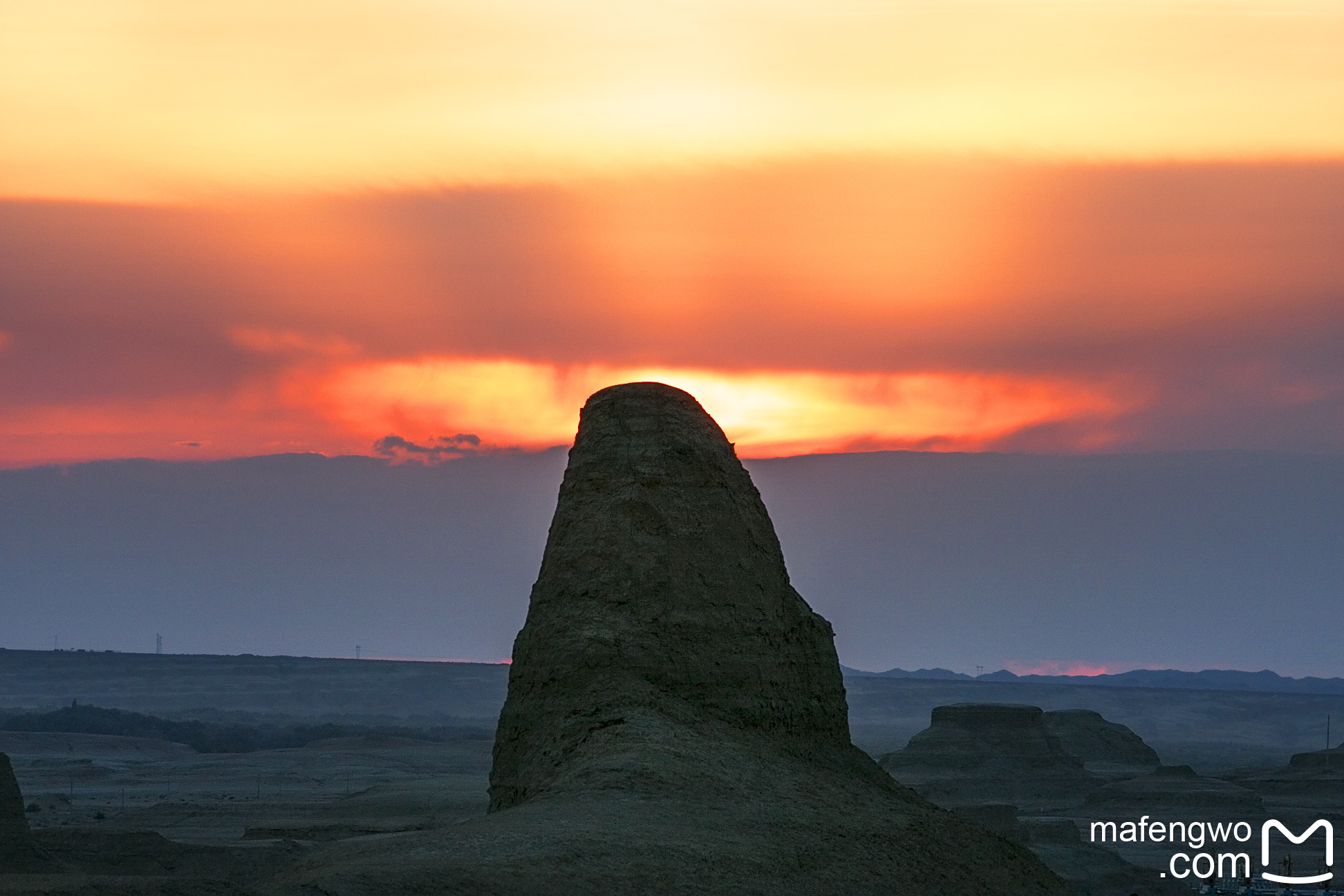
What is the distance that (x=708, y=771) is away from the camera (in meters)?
22.8

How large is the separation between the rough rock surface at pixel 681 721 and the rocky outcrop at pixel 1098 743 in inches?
4185

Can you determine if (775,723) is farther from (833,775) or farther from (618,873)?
(618,873)

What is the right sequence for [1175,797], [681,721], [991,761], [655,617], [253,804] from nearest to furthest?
1. [681,721]
2. [655,617]
3. [253,804]
4. [1175,797]
5. [991,761]

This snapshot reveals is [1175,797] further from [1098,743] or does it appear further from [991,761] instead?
[1098,743]

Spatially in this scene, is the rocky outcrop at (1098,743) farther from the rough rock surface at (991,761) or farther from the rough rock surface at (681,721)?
the rough rock surface at (681,721)

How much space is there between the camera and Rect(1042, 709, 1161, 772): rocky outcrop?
131m

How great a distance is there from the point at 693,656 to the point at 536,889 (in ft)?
25.5

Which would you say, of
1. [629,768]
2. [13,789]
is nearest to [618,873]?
[629,768]

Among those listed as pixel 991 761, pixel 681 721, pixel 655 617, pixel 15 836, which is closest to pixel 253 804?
pixel 991 761

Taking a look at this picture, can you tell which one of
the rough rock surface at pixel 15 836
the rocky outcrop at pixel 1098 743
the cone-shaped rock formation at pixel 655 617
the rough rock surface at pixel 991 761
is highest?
the rocky outcrop at pixel 1098 743

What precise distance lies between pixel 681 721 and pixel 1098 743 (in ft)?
379

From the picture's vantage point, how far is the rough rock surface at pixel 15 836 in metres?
36.2

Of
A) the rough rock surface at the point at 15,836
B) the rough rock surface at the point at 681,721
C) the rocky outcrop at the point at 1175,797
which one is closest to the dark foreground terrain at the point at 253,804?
the rocky outcrop at the point at 1175,797

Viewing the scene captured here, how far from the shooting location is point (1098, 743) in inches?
5266
